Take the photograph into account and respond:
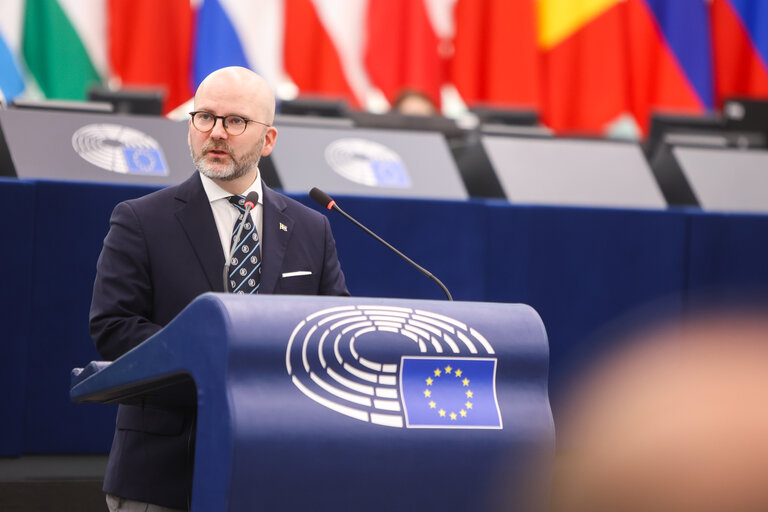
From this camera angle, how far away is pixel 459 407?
1.62 m

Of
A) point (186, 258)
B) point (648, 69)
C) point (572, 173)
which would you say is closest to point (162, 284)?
point (186, 258)

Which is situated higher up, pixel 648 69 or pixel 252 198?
pixel 648 69

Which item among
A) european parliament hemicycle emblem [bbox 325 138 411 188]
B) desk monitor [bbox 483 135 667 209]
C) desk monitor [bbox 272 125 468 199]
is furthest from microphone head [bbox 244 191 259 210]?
desk monitor [bbox 483 135 667 209]

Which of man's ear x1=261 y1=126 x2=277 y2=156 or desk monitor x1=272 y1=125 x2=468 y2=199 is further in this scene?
desk monitor x1=272 y1=125 x2=468 y2=199

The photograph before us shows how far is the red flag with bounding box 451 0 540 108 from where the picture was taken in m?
6.67

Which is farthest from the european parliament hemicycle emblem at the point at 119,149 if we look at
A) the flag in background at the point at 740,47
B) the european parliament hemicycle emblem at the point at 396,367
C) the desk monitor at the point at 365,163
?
the flag in background at the point at 740,47

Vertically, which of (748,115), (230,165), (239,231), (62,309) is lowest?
(62,309)

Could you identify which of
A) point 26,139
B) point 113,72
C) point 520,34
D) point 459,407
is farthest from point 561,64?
point 459,407

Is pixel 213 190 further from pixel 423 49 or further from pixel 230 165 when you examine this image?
pixel 423 49

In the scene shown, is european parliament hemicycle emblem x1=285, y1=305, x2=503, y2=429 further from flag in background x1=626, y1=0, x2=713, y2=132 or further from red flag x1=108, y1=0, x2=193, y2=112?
flag in background x1=626, y1=0, x2=713, y2=132

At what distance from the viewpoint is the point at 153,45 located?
20.3 ft

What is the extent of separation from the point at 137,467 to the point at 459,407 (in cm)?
62

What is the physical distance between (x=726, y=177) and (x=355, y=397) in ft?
9.40

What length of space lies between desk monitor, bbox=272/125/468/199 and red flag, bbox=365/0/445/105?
296cm
